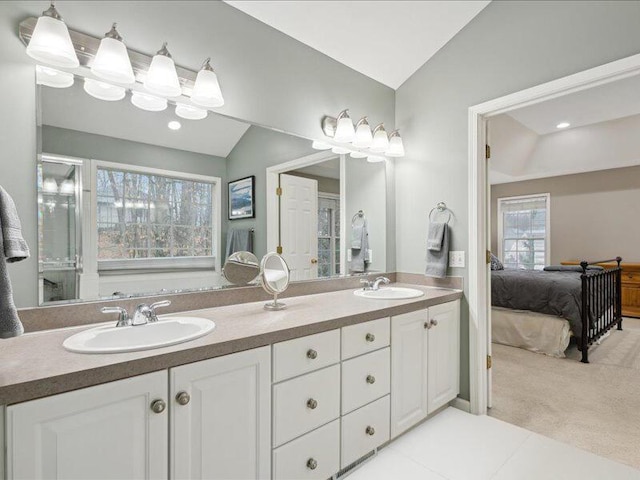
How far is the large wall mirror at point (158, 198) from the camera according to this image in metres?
1.41

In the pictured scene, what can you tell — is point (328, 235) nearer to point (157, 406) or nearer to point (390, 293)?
point (390, 293)

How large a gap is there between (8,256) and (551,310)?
4.21 m

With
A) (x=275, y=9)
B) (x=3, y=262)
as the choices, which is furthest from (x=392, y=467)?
(x=275, y=9)

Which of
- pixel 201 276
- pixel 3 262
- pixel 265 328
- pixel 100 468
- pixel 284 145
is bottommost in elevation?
pixel 100 468

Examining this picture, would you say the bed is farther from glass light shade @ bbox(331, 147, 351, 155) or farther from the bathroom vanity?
glass light shade @ bbox(331, 147, 351, 155)

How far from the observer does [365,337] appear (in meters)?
1.71

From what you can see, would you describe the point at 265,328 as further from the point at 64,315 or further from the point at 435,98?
the point at 435,98

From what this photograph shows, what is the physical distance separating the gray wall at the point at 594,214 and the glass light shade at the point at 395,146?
195 inches

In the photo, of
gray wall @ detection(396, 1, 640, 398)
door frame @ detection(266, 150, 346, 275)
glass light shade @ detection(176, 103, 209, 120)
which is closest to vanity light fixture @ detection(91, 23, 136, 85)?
glass light shade @ detection(176, 103, 209, 120)

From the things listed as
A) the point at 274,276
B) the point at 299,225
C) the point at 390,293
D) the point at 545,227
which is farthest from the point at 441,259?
the point at 545,227

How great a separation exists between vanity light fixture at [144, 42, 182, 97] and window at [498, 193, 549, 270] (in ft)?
21.0

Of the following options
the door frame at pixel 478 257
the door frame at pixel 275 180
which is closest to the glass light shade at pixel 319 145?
the door frame at pixel 275 180

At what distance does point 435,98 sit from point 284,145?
1.25 metres

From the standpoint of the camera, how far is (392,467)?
5.82ft
